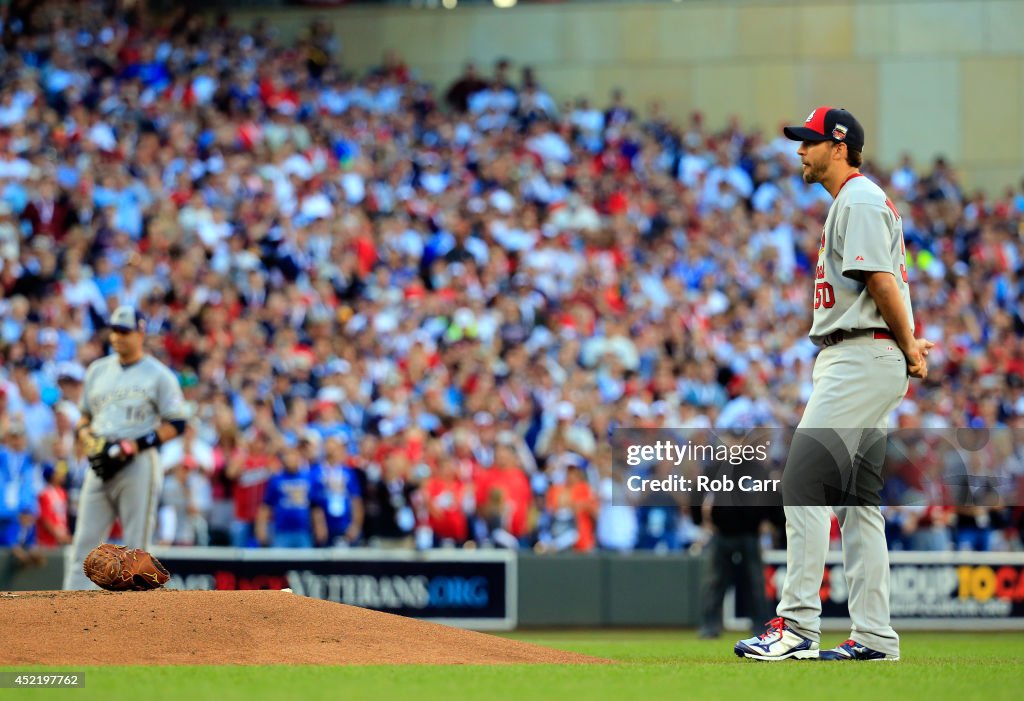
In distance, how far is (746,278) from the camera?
845 inches

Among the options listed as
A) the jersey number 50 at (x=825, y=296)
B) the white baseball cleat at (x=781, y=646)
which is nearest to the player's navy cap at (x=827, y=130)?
the jersey number 50 at (x=825, y=296)

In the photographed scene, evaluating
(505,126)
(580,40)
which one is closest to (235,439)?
(505,126)

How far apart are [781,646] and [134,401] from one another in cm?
531

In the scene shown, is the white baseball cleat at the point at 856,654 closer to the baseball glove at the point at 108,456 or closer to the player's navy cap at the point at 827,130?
the player's navy cap at the point at 827,130

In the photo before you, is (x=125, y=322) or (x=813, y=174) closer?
(x=813, y=174)

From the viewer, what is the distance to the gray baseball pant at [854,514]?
6.98 metres

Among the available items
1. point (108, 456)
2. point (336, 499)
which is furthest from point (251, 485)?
point (108, 456)

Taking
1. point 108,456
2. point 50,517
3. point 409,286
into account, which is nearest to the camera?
point 108,456

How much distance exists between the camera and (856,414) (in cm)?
702

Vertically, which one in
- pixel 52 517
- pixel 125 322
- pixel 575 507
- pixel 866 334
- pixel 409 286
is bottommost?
pixel 52 517

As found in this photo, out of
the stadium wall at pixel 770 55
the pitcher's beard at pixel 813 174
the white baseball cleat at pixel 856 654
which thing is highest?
the stadium wall at pixel 770 55

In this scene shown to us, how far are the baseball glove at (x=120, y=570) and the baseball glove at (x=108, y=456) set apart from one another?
83.6 inches

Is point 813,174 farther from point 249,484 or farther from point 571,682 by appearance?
point 249,484

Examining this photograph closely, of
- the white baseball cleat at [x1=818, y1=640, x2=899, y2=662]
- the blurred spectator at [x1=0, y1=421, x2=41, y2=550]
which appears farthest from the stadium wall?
the white baseball cleat at [x1=818, y1=640, x2=899, y2=662]
